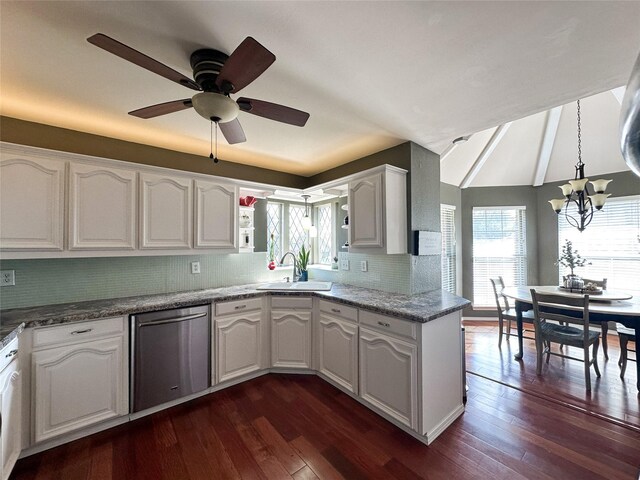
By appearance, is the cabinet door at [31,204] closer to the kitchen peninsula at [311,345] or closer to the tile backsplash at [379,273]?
the kitchen peninsula at [311,345]

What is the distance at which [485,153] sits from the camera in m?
4.05

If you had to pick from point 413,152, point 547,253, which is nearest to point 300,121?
point 413,152

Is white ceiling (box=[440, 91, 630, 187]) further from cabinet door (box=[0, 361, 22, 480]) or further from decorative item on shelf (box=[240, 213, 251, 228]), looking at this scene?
cabinet door (box=[0, 361, 22, 480])

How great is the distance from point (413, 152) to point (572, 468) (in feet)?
8.37

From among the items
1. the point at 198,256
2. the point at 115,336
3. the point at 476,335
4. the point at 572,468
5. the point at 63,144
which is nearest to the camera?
the point at 572,468

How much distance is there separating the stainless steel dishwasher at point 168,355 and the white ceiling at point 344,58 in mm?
1676

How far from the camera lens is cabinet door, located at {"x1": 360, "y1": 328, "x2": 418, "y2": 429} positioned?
1.79 meters

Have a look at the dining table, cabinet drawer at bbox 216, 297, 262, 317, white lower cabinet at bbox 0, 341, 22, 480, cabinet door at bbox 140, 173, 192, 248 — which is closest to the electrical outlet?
white lower cabinet at bbox 0, 341, 22, 480

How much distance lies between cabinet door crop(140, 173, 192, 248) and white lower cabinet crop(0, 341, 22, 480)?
105cm

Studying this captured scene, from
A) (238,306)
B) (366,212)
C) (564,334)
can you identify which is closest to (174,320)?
(238,306)

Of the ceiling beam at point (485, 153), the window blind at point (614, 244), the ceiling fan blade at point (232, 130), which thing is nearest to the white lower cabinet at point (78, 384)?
the ceiling fan blade at point (232, 130)

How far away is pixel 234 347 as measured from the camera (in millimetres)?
2469

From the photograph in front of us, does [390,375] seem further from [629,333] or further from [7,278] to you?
[7,278]

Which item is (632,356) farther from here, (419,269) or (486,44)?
(486,44)
